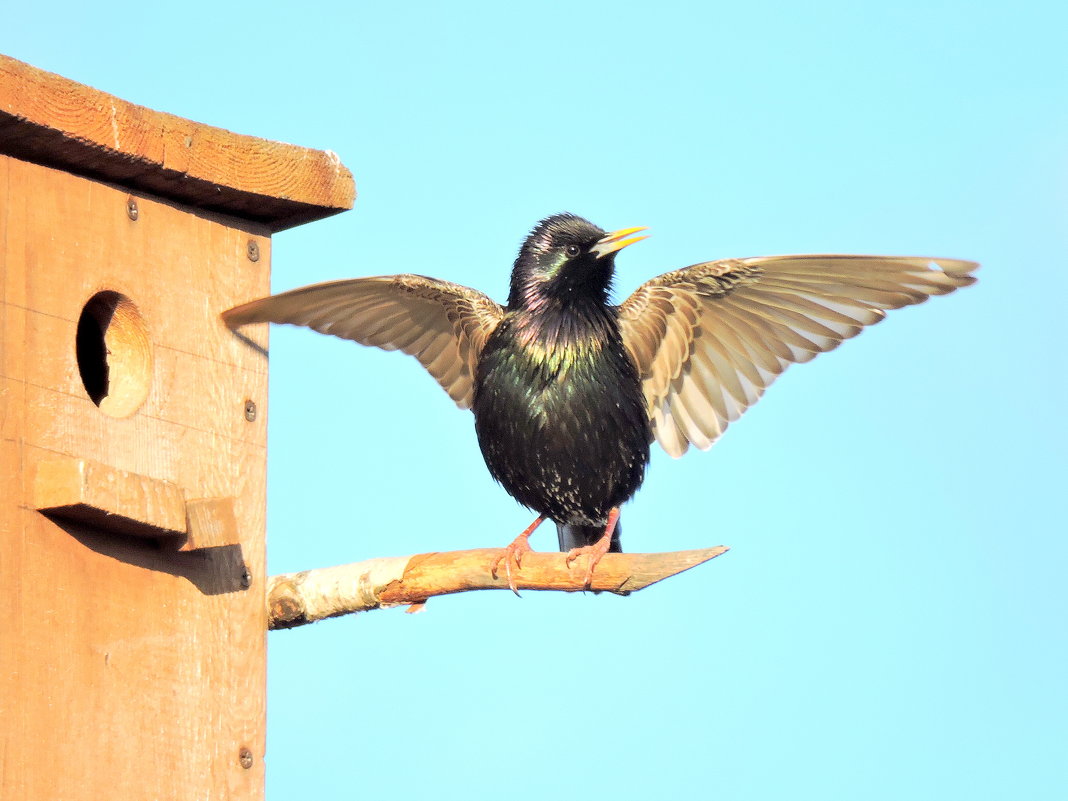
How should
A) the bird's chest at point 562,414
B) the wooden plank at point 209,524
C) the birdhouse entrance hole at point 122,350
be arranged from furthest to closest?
1. the bird's chest at point 562,414
2. the birdhouse entrance hole at point 122,350
3. the wooden plank at point 209,524

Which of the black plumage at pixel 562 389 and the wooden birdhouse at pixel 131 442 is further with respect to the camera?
the black plumage at pixel 562 389

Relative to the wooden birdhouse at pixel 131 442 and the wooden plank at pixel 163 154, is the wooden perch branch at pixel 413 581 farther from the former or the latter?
the wooden plank at pixel 163 154

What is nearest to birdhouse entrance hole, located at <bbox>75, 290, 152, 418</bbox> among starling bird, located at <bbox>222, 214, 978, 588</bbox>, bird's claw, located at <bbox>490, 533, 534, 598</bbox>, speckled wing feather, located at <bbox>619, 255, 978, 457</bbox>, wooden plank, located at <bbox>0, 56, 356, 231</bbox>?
wooden plank, located at <bbox>0, 56, 356, 231</bbox>

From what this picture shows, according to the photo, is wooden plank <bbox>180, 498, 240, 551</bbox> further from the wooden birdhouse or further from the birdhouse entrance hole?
the birdhouse entrance hole

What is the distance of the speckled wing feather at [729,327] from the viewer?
4453mm

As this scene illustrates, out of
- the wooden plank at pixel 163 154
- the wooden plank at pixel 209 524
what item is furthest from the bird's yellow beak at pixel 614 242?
the wooden plank at pixel 209 524

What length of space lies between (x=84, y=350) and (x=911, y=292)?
6.70 feet

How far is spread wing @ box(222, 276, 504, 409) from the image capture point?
4.52m

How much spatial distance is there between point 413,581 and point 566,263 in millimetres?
1190

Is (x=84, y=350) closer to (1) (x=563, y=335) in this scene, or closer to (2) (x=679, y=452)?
(1) (x=563, y=335)

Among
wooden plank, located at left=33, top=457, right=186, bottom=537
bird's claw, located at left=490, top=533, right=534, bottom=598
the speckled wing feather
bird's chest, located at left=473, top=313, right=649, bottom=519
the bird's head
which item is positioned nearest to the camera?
wooden plank, located at left=33, top=457, right=186, bottom=537

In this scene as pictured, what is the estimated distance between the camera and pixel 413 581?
3.88m

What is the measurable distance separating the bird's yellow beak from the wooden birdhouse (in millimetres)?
779

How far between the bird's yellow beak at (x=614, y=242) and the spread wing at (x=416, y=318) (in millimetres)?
347
